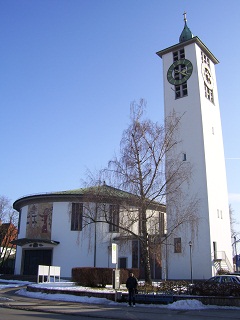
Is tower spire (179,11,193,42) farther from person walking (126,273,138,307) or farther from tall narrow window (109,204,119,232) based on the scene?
person walking (126,273,138,307)

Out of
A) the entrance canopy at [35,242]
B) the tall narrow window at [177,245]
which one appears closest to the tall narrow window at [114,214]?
the tall narrow window at [177,245]

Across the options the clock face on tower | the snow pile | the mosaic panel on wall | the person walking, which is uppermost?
the clock face on tower

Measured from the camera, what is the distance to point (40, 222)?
4491 centimetres

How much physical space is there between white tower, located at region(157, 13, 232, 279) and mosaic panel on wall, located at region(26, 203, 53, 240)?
16440 mm

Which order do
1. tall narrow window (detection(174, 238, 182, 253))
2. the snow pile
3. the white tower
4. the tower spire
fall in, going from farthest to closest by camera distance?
the tower spire → the white tower → tall narrow window (detection(174, 238, 182, 253)) → the snow pile

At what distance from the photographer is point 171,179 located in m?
25.9

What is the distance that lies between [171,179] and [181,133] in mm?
13441

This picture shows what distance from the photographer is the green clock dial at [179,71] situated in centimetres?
4088

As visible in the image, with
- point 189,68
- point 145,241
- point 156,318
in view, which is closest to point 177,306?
point 156,318

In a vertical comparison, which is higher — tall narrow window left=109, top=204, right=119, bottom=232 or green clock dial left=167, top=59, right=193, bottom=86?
green clock dial left=167, top=59, right=193, bottom=86

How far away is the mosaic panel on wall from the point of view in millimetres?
44281

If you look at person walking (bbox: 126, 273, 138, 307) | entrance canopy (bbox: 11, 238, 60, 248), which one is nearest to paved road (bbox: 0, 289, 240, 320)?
person walking (bbox: 126, 273, 138, 307)

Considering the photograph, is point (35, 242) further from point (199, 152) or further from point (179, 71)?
point (179, 71)

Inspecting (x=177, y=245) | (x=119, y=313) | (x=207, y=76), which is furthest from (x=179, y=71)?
(x=119, y=313)
